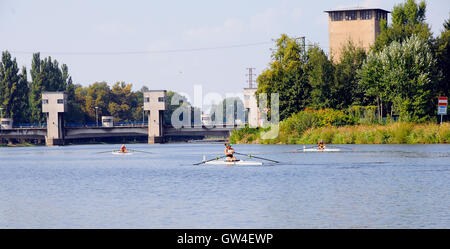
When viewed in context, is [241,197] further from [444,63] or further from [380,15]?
[380,15]

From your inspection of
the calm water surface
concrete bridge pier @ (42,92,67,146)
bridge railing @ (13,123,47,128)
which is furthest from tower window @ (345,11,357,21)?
bridge railing @ (13,123,47,128)

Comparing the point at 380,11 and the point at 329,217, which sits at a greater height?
the point at 380,11

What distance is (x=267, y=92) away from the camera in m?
112

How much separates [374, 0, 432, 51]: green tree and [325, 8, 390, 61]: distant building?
19.2 meters

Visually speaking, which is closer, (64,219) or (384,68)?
(64,219)

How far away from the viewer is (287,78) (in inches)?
4252

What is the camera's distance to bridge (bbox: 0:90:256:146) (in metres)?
159

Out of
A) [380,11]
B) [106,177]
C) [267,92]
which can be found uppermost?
[380,11]

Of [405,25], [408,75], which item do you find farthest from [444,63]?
[408,75]

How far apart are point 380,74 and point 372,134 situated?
12.5 metres
